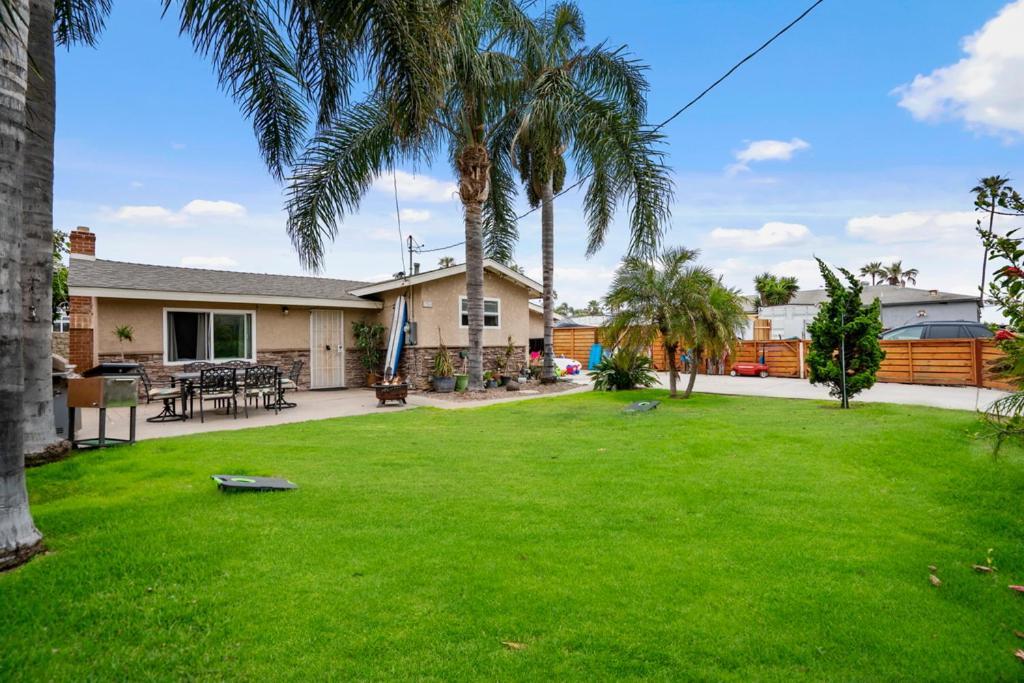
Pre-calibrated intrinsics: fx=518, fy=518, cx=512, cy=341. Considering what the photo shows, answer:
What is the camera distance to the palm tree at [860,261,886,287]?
51856 mm

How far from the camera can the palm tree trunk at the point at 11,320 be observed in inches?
130

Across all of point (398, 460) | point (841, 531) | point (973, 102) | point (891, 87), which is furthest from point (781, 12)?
point (398, 460)

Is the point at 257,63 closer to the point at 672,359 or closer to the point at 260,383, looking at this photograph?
the point at 260,383

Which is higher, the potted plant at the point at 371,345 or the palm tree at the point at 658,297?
the palm tree at the point at 658,297

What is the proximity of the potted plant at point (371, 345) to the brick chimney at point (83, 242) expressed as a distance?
702cm

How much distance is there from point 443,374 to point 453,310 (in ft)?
8.80

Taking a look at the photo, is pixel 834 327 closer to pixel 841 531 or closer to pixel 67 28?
pixel 841 531

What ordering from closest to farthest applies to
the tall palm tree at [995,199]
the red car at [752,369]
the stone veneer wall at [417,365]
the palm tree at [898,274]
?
the tall palm tree at [995,199], the stone veneer wall at [417,365], the red car at [752,369], the palm tree at [898,274]

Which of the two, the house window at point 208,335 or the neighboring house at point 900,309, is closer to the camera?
the house window at point 208,335

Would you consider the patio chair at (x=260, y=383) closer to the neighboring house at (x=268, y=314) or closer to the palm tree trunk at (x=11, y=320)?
the neighboring house at (x=268, y=314)

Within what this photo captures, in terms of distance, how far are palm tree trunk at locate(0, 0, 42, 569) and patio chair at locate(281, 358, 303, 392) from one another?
325 inches

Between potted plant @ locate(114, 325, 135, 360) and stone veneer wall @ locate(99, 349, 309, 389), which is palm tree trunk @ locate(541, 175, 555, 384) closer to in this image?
stone veneer wall @ locate(99, 349, 309, 389)

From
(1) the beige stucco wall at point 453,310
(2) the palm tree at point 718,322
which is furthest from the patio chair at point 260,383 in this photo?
(2) the palm tree at point 718,322

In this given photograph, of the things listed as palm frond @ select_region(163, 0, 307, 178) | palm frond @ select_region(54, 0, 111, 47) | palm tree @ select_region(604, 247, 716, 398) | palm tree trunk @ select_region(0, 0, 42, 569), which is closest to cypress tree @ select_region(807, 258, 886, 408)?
palm tree @ select_region(604, 247, 716, 398)
